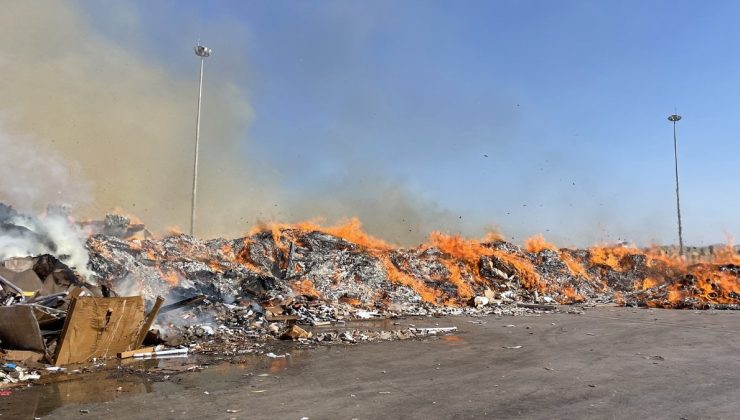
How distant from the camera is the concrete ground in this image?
516 cm

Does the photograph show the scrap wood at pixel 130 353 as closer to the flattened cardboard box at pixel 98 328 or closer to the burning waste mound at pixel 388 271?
the flattened cardboard box at pixel 98 328

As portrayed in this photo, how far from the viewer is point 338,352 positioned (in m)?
8.97

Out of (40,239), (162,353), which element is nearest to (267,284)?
→ (40,239)

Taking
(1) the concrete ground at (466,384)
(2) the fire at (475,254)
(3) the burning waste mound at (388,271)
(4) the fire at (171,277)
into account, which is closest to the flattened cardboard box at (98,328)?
(1) the concrete ground at (466,384)

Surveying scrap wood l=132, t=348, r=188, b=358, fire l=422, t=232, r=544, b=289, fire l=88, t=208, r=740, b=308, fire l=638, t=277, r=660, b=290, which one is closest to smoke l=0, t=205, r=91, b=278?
fire l=88, t=208, r=740, b=308

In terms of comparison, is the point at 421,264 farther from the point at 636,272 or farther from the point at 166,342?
the point at 166,342

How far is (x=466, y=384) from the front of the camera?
644 cm

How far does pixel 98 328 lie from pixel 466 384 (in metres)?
5.73

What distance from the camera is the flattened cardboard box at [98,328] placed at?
723cm

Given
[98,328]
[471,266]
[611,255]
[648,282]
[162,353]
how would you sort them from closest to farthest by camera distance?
[98,328]
[162,353]
[471,266]
[648,282]
[611,255]

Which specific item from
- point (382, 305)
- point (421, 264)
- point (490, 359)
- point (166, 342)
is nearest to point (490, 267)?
point (421, 264)

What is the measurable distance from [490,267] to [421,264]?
3.55m

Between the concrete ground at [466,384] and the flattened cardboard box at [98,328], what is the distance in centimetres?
149

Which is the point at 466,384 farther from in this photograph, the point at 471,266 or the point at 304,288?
the point at 471,266
